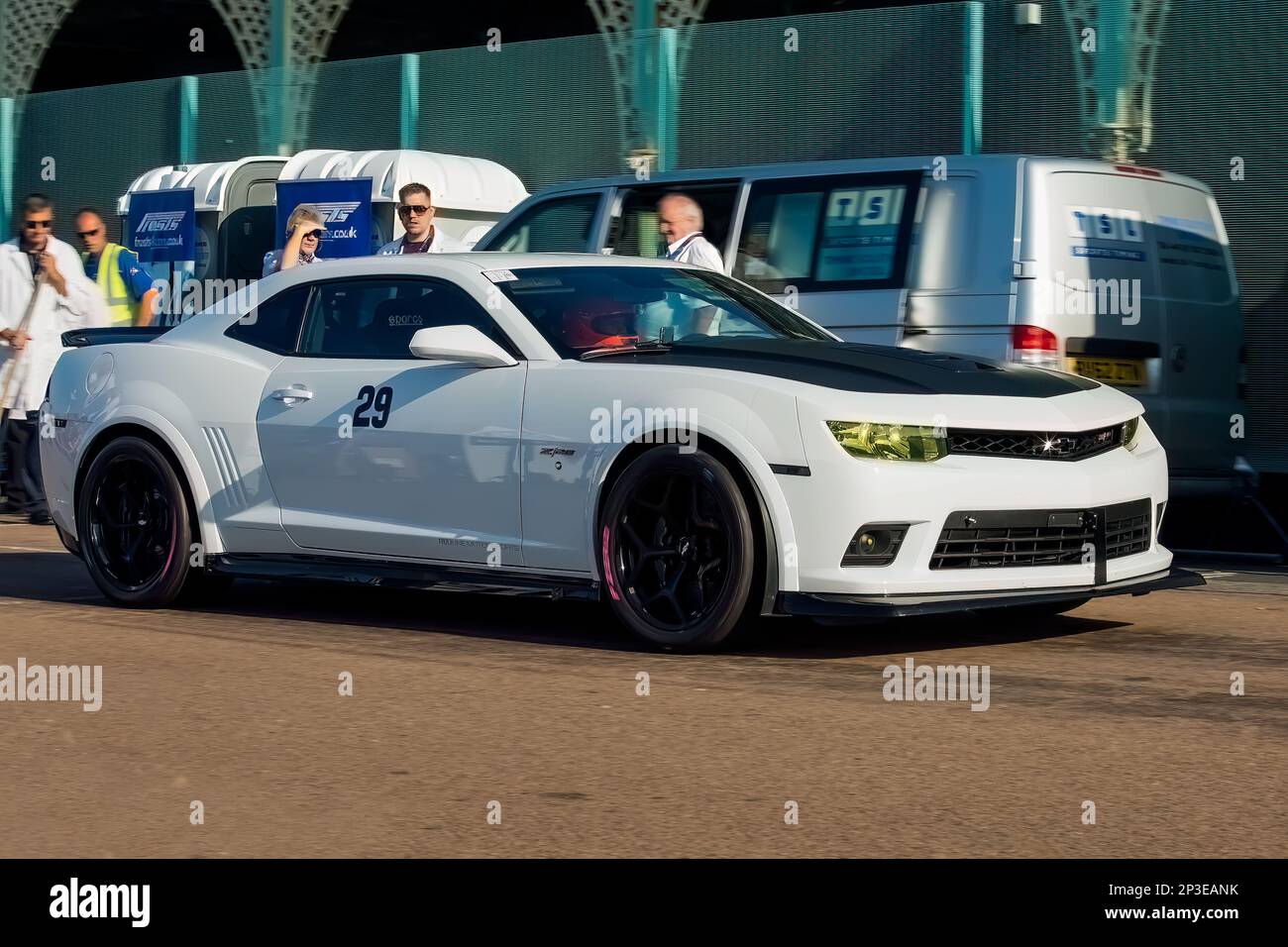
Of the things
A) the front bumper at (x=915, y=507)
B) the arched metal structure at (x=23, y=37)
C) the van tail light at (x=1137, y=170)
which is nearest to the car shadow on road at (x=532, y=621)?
the front bumper at (x=915, y=507)

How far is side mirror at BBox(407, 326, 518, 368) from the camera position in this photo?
7730mm

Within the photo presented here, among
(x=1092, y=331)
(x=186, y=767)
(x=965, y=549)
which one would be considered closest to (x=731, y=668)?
(x=965, y=549)

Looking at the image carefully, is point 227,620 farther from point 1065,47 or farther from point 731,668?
point 1065,47

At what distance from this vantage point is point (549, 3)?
35.6 meters

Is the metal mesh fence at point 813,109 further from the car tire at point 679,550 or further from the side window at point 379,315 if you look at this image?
the car tire at point 679,550

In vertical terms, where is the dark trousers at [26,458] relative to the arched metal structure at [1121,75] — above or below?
below

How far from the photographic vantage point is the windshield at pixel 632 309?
799cm

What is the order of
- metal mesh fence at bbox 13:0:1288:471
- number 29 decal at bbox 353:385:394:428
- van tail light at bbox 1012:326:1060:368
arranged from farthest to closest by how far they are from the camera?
metal mesh fence at bbox 13:0:1288:471 → van tail light at bbox 1012:326:1060:368 → number 29 decal at bbox 353:385:394:428

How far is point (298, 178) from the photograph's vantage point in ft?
62.2

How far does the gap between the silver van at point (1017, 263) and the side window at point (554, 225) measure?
170 millimetres

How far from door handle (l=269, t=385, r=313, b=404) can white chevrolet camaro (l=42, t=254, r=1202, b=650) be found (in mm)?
14

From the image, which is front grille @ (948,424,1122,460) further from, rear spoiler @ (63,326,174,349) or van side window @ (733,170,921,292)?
rear spoiler @ (63,326,174,349)

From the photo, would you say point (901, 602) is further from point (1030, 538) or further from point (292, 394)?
point (292, 394)

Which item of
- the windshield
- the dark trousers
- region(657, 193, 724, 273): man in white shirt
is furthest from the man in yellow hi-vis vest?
the windshield
